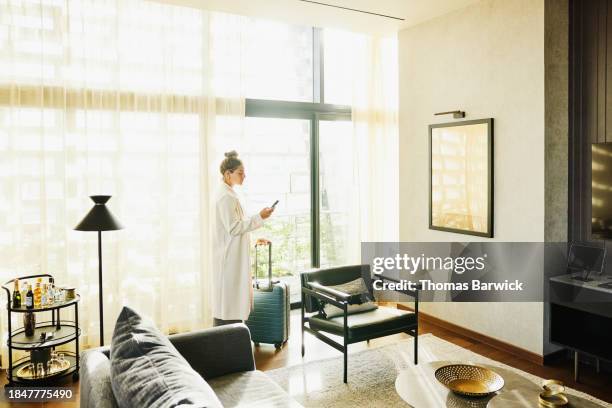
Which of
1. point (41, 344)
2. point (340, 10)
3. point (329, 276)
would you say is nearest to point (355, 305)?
point (329, 276)

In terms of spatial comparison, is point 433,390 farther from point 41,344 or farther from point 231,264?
point 41,344

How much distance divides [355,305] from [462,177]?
148 cm

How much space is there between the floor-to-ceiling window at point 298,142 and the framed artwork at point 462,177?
1.07 m

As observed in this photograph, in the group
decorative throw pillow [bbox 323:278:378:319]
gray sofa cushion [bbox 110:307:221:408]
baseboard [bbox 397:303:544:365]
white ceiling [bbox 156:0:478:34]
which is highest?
white ceiling [bbox 156:0:478:34]

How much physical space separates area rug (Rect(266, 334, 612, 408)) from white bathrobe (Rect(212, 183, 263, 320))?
543 millimetres

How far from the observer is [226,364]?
2553mm

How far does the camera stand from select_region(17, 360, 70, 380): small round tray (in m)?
3.26

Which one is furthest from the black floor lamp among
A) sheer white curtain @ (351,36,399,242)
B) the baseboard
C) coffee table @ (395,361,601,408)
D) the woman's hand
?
the baseboard

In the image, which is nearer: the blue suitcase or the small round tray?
the small round tray

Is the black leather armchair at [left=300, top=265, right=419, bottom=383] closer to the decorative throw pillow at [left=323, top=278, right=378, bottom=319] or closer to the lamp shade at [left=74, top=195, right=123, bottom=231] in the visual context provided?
the decorative throw pillow at [left=323, top=278, right=378, bottom=319]

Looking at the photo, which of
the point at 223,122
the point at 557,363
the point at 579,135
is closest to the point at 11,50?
the point at 223,122

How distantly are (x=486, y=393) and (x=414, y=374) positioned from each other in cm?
42

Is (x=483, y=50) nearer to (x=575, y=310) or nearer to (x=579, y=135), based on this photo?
(x=579, y=135)

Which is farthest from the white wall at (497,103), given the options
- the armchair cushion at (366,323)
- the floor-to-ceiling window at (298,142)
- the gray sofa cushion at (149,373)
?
the gray sofa cushion at (149,373)
